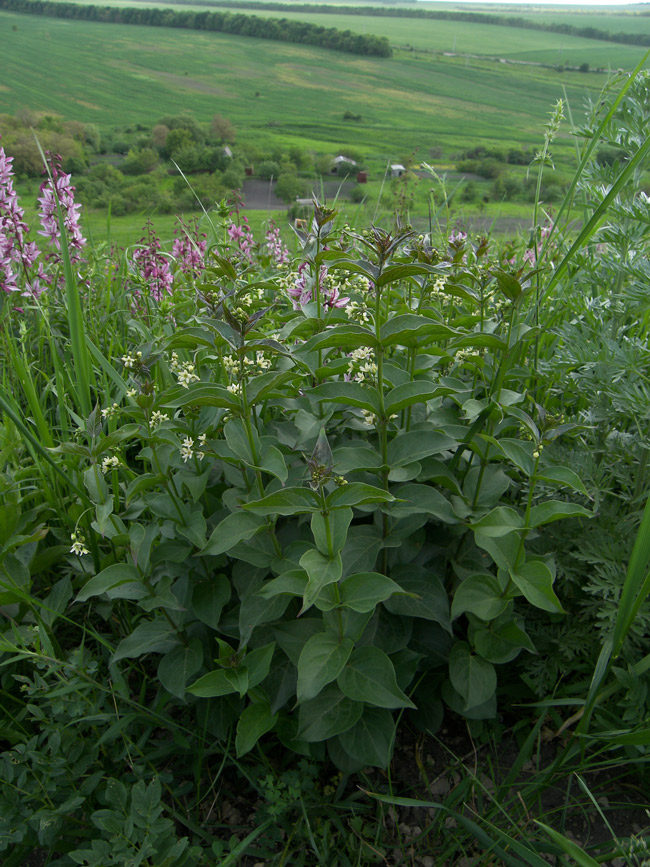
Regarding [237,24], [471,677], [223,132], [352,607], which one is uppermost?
[237,24]

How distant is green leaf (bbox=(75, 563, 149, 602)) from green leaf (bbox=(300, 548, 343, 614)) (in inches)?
28.8

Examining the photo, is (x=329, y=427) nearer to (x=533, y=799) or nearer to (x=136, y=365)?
(x=136, y=365)

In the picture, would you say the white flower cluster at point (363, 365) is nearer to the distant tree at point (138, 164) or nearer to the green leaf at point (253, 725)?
the green leaf at point (253, 725)

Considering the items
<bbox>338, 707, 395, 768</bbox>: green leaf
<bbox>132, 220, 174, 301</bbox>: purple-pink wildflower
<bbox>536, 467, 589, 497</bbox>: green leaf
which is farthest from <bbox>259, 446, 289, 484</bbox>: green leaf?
<bbox>132, 220, 174, 301</bbox>: purple-pink wildflower

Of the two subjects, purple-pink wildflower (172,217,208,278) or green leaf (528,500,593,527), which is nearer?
green leaf (528,500,593,527)

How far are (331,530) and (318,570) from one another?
0.52 feet

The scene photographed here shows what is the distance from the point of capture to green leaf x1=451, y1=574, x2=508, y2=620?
1858mm

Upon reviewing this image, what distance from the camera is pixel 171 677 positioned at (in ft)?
6.63

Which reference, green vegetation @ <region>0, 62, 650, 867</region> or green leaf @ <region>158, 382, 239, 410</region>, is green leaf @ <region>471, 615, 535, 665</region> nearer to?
green vegetation @ <region>0, 62, 650, 867</region>

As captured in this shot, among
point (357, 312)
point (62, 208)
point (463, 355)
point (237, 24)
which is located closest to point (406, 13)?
point (237, 24)

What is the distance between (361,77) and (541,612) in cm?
9209

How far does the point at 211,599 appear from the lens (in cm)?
209

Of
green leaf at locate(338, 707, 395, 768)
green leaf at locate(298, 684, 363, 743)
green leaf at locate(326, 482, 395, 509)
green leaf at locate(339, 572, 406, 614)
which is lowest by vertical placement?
green leaf at locate(338, 707, 395, 768)

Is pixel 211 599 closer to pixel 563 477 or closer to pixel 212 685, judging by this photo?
pixel 212 685
